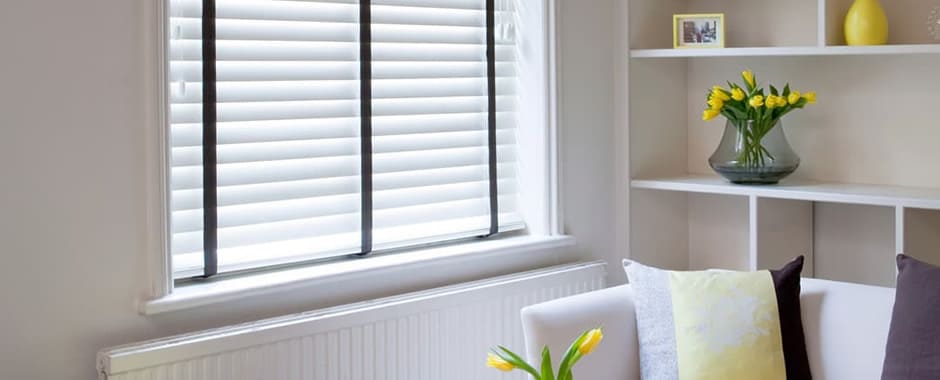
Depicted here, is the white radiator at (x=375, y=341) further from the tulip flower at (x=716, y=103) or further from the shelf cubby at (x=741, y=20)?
the shelf cubby at (x=741, y=20)

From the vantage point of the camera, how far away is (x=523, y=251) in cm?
343

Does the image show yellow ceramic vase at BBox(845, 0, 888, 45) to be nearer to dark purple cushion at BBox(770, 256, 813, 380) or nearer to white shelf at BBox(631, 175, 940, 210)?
white shelf at BBox(631, 175, 940, 210)

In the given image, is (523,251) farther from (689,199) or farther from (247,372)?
(247,372)

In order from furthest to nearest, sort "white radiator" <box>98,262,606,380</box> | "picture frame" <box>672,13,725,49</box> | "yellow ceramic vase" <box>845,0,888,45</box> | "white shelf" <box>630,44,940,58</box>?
Answer: "picture frame" <box>672,13,725,49</box>
"yellow ceramic vase" <box>845,0,888,45</box>
"white shelf" <box>630,44,940,58</box>
"white radiator" <box>98,262,606,380</box>

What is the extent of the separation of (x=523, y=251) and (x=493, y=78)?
1.78ft

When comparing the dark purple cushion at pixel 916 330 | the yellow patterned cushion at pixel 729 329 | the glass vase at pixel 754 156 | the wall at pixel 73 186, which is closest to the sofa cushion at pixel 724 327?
the yellow patterned cushion at pixel 729 329

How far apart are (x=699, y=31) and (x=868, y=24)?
0.56 metres

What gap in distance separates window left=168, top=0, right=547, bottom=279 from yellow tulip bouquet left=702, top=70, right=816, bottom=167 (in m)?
0.55

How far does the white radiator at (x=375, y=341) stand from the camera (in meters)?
2.58

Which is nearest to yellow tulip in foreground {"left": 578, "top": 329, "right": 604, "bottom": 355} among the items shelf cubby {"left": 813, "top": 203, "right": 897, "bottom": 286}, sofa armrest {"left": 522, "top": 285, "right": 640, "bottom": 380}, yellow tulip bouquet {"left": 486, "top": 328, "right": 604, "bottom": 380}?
yellow tulip bouquet {"left": 486, "top": 328, "right": 604, "bottom": 380}

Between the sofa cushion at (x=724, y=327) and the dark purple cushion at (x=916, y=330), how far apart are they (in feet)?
0.82

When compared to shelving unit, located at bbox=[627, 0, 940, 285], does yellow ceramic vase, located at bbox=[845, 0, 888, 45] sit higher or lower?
higher

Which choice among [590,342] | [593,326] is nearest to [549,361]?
[590,342]

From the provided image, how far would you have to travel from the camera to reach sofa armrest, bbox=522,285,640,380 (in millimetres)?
2678
